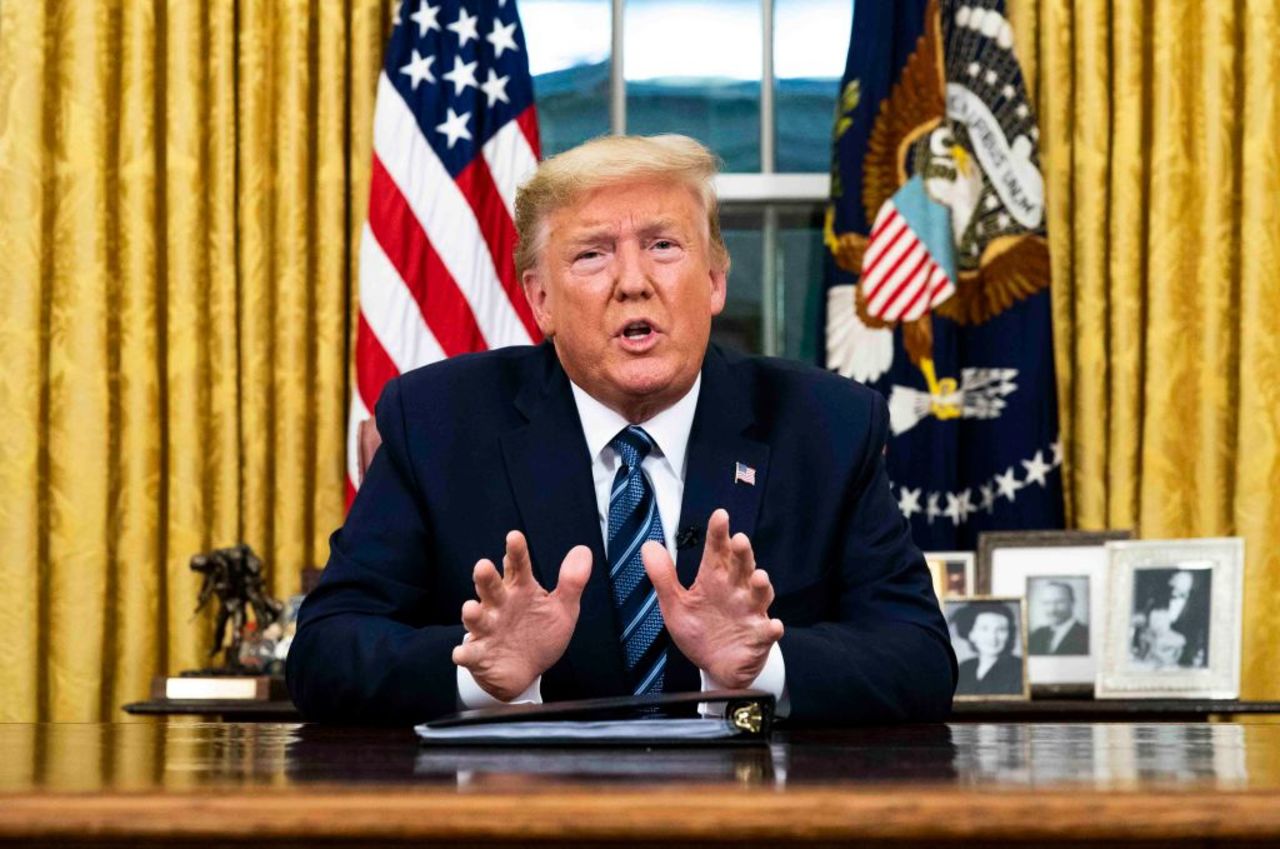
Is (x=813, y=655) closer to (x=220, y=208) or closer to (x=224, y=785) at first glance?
(x=224, y=785)

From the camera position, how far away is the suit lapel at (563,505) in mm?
2234

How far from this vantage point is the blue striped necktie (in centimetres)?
226

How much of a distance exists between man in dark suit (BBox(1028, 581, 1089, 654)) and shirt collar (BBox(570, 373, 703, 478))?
1606 mm

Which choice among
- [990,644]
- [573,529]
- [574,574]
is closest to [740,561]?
[574,574]

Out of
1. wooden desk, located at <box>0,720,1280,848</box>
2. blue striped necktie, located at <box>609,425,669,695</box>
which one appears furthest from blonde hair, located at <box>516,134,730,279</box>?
wooden desk, located at <box>0,720,1280,848</box>

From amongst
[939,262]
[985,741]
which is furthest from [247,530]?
[985,741]

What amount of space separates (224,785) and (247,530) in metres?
3.19

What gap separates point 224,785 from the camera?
1.09 m

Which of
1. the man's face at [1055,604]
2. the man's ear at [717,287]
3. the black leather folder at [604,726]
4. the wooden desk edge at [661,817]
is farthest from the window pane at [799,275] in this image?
the wooden desk edge at [661,817]

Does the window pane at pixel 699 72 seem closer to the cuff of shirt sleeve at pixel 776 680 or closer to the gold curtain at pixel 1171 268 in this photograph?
the gold curtain at pixel 1171 268

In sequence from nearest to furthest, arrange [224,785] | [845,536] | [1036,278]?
[224,785] < [845,536] < [1036,278]

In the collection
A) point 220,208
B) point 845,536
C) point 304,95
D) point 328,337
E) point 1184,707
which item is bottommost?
point 1184,707

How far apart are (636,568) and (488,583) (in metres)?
0.53

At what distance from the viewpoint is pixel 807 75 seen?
456cm
